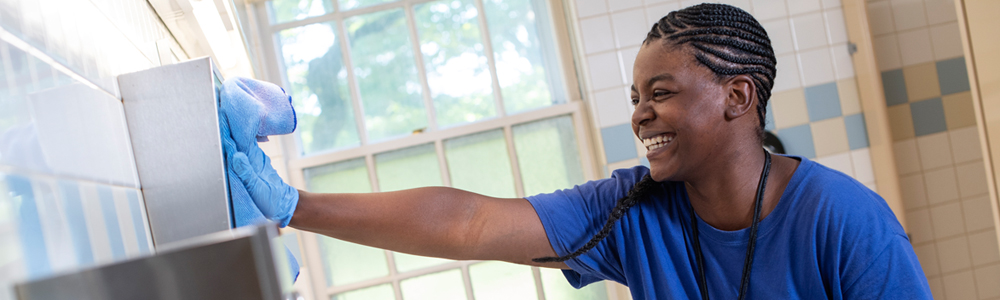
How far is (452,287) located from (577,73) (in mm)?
956

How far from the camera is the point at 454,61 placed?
2.35m

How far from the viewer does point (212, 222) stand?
0.55m

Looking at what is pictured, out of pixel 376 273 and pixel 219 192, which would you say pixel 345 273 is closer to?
pixel 376 273

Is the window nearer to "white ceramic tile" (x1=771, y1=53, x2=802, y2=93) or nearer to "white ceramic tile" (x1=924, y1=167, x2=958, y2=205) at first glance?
"white ceramic tile" (x1=771, y1=53, x2=802, y2=93)

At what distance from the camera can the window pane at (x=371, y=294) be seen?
7.50 ft

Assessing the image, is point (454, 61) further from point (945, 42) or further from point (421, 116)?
point (945, 42)

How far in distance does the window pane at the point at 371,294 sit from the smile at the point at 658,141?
152 cm

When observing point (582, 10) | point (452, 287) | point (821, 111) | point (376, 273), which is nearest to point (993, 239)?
point (821, 111)

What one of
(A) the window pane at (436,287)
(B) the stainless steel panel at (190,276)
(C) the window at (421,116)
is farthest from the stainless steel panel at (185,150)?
(A) the window pane at (436,287)

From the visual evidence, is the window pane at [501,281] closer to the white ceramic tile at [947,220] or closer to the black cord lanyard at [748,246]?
the black cord lanyard at [748,246]

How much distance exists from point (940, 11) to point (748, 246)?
2.03m

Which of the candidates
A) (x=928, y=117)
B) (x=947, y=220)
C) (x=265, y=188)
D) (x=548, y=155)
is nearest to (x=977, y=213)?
(x=947, y=220)

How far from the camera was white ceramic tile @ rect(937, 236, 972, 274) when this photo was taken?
2342 millimetres

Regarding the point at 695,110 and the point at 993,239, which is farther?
the point at 993,239
